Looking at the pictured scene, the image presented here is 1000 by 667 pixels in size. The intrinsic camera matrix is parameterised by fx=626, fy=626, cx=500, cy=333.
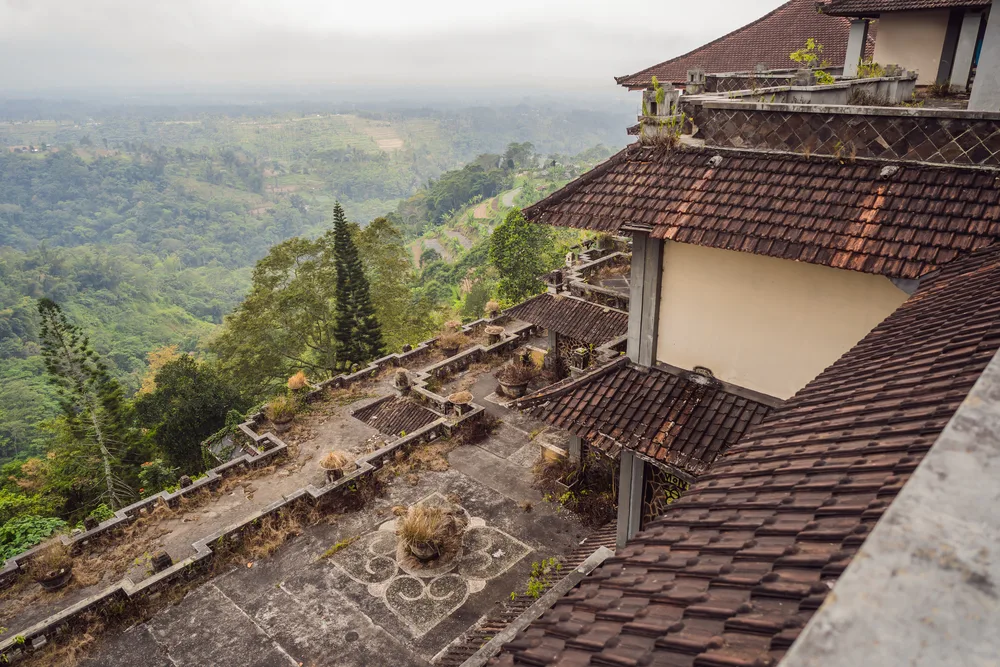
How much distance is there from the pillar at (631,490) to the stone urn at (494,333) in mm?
15984

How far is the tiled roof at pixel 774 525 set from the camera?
106 inches

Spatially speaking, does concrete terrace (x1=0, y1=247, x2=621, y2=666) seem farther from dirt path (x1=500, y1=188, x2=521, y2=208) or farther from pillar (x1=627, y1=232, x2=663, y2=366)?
dirt path (x1=500, y1=188, x2=521, y2=208)

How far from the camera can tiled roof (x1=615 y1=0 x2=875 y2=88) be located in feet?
75.1

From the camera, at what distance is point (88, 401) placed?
2691 cm

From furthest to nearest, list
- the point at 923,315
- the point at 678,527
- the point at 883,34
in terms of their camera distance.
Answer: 1. the point at 883,34
2. the point at 923,315
3. the point at 678,527

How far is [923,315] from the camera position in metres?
5.41

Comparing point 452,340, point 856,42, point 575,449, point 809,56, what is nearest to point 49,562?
point 575,449

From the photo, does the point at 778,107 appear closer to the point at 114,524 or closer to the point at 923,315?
the point at 923,315

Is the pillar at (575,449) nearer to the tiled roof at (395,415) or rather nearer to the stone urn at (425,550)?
the stone urn at (425,550)

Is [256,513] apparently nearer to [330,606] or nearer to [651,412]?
[330,606]

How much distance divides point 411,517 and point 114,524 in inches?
379

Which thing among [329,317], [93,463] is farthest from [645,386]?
[329,317]

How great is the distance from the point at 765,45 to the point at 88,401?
3138 cm

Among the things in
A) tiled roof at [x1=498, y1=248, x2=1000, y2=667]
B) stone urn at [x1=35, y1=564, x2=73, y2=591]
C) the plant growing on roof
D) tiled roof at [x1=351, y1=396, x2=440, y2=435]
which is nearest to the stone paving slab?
stone urn at [x1=35, y1=564, x2=73, y2=591]
